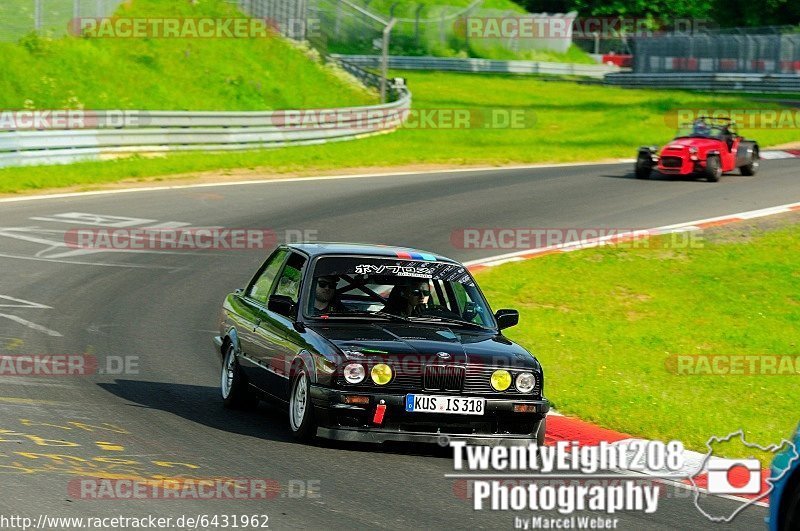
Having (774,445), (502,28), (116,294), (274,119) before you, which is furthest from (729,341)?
(502,28)

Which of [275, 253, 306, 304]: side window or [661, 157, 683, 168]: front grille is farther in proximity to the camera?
[661, 157, 683, 168]: front grille

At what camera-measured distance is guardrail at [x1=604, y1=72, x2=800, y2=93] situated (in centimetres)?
5605

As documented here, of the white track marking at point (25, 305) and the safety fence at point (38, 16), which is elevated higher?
the safety fence at point (38, 16)

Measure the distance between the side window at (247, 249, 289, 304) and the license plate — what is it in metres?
2.39

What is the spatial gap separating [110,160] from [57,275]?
11802mm

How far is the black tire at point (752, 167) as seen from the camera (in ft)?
96.4

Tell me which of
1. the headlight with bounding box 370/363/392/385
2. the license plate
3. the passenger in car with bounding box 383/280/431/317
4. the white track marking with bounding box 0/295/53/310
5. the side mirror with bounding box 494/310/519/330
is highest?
the passenger in car with bounding box 383/280/431/317

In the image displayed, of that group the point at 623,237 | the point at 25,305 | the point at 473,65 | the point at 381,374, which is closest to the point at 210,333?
the point at 25,305

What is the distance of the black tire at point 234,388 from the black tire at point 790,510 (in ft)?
18.2

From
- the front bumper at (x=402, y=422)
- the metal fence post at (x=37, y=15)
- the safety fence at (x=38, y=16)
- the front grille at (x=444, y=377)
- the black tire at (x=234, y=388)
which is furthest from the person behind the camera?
the metal fence post at (x=37, y=15)

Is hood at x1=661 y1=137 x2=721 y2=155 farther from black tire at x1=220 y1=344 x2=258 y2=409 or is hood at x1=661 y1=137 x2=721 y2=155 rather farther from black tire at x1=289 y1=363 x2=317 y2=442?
black tire at x1=289 y1=363 x2=317 y2=442

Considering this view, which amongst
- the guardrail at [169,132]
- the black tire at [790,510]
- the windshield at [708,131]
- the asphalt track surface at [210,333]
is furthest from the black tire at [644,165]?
the black tire at [790,510]

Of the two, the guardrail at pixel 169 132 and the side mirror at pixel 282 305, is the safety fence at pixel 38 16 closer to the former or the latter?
the guardrail at pixel 169 132

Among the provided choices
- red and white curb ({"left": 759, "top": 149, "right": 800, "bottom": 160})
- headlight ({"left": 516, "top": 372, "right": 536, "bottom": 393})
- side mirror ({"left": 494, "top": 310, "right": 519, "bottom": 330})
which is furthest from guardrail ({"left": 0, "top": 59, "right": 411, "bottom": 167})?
headlight ({"left": 516, "top": 372, "right": 536, "bottom": 393})
